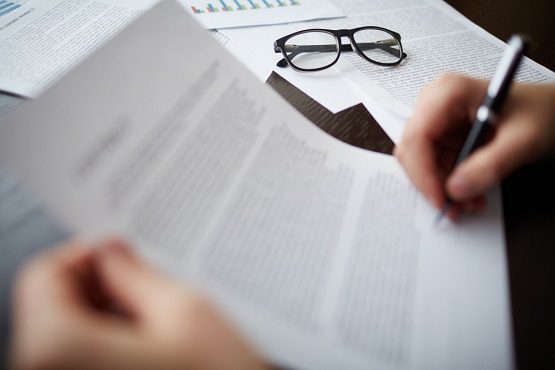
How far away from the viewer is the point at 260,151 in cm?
41

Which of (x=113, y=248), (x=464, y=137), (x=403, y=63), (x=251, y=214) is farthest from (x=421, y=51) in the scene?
(x=113, y=248)

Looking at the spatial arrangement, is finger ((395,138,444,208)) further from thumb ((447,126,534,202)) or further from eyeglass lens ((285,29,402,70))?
eyeglass lens ((285,29,402,70))

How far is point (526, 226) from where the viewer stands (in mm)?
419

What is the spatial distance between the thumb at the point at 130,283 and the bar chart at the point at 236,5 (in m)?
0.61

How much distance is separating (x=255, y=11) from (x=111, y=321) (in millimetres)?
676

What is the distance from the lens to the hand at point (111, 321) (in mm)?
195

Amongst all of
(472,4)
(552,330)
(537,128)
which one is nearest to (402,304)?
(552,330)

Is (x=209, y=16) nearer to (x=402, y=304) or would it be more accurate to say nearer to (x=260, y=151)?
(x=260, y=151)

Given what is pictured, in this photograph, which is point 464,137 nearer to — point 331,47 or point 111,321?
point 331,47

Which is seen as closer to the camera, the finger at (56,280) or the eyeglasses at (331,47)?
the finger at (56,280)

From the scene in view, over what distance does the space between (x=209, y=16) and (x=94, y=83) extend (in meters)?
0.45

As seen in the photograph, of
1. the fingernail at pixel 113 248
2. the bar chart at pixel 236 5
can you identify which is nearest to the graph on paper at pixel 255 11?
the bar chart at pixel 236 5

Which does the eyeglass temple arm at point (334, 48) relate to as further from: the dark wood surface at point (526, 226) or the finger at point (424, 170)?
the finger at point (424, 170)

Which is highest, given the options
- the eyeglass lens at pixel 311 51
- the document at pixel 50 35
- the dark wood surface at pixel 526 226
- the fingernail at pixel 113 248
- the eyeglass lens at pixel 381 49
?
the document at pixel 50 35
